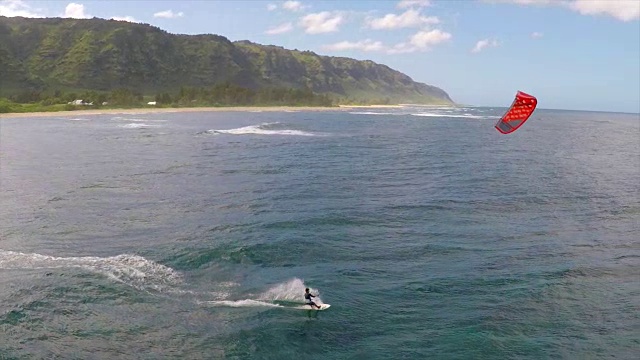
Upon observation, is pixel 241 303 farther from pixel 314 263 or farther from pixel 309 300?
pixel 314 263

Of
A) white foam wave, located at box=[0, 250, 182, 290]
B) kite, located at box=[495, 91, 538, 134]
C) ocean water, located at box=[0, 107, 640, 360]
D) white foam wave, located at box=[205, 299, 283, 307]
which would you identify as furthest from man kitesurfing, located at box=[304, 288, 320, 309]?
kite, located at box=[495, 91, 538, 134]

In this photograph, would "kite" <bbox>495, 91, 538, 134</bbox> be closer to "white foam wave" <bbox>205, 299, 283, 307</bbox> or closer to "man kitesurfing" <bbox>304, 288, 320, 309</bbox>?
"man kitesurfing" <bbox>304, 288, 320, 309</bbox>

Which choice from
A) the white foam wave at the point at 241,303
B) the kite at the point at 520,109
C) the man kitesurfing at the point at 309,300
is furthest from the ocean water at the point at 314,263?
the kite at the point at 520,109

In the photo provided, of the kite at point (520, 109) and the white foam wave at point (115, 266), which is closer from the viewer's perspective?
the kite at point (520, 109)

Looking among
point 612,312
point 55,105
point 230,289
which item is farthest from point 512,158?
point 55,105

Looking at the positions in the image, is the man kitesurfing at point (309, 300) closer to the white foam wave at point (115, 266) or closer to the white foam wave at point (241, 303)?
the white foam wave at point (241, 303)

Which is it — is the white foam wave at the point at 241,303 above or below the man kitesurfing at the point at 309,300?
below

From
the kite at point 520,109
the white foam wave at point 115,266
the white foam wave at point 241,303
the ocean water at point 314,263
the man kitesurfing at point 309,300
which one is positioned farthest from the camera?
the white foam wave at point 115,266
